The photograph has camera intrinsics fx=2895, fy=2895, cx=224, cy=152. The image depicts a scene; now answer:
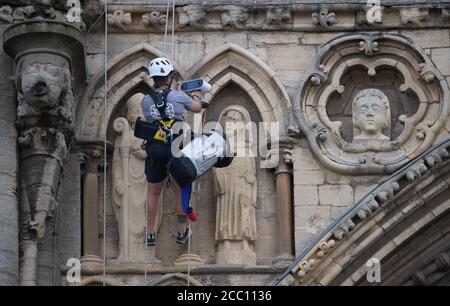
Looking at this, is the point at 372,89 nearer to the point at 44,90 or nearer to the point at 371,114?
the point at 371,114

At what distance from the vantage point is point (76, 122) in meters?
21.5

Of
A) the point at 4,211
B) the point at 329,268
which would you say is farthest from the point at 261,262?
the point at 4,211

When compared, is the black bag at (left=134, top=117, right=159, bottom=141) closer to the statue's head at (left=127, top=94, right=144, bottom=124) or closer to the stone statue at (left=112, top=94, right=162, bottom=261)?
the stone statue at (left=112, top=94, right=162, bottom=261)

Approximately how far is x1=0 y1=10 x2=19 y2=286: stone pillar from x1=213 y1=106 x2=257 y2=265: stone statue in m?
1.57

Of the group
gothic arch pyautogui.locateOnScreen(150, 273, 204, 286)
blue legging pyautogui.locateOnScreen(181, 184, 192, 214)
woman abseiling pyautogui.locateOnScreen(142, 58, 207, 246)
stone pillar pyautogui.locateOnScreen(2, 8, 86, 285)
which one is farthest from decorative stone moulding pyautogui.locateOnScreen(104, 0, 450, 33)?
gothic arch pyautogui.locateOnScreen(150, 273, 204, 286)

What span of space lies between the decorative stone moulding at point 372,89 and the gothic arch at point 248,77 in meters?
0.15

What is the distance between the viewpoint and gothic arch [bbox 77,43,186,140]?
2156 centimetres

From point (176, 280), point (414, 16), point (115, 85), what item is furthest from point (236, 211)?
point (414, 16)

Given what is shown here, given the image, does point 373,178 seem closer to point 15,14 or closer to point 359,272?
point 359,272

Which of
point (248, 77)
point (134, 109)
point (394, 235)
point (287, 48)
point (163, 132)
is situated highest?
point (287, 48)

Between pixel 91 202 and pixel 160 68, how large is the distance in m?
1.13

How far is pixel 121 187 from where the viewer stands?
21.5 metres

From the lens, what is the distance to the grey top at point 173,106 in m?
21.1

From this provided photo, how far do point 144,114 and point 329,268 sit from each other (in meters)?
1.76
